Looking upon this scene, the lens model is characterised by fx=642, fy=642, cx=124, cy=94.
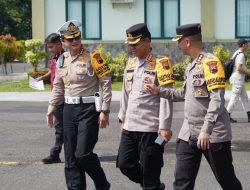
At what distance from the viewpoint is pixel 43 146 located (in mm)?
10398

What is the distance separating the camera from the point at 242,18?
2656 cm

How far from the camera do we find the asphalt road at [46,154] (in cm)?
763

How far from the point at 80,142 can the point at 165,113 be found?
103 centimetres

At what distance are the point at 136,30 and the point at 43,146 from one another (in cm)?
475

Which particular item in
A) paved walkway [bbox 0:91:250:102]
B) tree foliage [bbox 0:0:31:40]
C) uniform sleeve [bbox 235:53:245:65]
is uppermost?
tree foliage [bbox 0:0:31:40]

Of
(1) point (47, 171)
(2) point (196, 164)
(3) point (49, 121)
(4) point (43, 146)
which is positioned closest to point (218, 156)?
(2) point (196, 164)

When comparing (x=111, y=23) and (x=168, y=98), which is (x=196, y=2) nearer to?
(x=111, y=23)

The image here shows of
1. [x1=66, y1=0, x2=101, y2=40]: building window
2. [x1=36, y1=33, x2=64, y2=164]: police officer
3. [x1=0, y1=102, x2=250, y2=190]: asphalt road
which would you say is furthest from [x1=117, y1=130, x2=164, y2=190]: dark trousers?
[x1=66, y1=0, x2=101, y2=40]: building window

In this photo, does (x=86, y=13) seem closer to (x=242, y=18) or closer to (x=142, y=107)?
(x=242, y=18)

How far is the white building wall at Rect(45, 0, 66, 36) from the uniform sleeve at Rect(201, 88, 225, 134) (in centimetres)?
2194

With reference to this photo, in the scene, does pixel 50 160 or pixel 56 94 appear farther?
pixel 50 160

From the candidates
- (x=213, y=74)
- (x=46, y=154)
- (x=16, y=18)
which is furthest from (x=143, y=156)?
(x=16, y=18)

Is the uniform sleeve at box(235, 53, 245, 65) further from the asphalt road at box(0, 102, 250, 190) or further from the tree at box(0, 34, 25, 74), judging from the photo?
the tree at box(0, 34, 25, 74)

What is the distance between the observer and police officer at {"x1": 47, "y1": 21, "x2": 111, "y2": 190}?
659 cm
